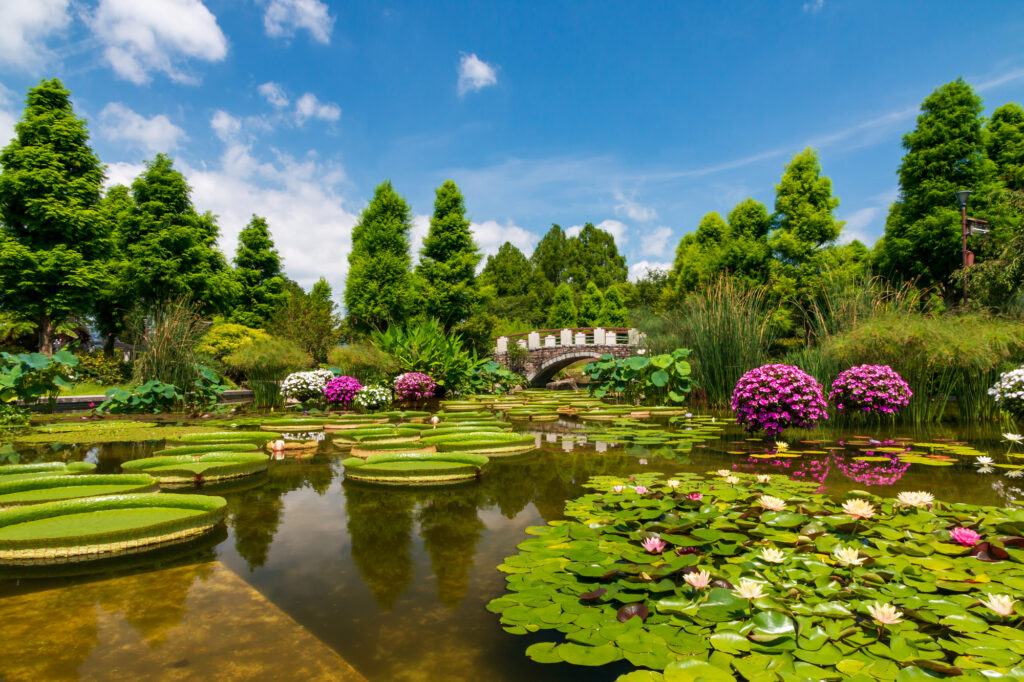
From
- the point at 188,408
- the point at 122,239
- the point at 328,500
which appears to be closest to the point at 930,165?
the point at 328,500

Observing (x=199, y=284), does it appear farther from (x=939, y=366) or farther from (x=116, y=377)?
(x=939, y=366)

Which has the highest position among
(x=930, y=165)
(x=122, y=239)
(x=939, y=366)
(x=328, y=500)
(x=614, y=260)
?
(x=614, y=260)

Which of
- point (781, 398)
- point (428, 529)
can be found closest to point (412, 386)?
point (781, 398)

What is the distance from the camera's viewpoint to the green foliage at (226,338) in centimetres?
1519

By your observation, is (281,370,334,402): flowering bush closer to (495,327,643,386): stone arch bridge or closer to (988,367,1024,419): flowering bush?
(988,367,1024,419): flowering bush

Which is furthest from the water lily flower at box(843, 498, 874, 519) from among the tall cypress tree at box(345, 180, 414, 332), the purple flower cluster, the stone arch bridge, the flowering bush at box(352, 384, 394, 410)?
the tall cypress tree at box(345, 180, 414, 332)

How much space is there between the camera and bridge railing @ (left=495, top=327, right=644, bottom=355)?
21500 millimetres

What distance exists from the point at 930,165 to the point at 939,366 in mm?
16466

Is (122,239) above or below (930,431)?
above

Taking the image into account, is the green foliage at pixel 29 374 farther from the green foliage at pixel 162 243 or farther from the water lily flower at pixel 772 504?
the green foliage at pixel 162 243

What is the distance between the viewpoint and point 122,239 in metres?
18.4

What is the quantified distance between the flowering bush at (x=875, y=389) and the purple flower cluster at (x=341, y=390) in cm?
813

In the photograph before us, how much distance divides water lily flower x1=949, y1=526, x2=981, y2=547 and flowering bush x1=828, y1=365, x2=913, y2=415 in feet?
14.2

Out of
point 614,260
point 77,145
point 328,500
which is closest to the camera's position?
point 328,500
